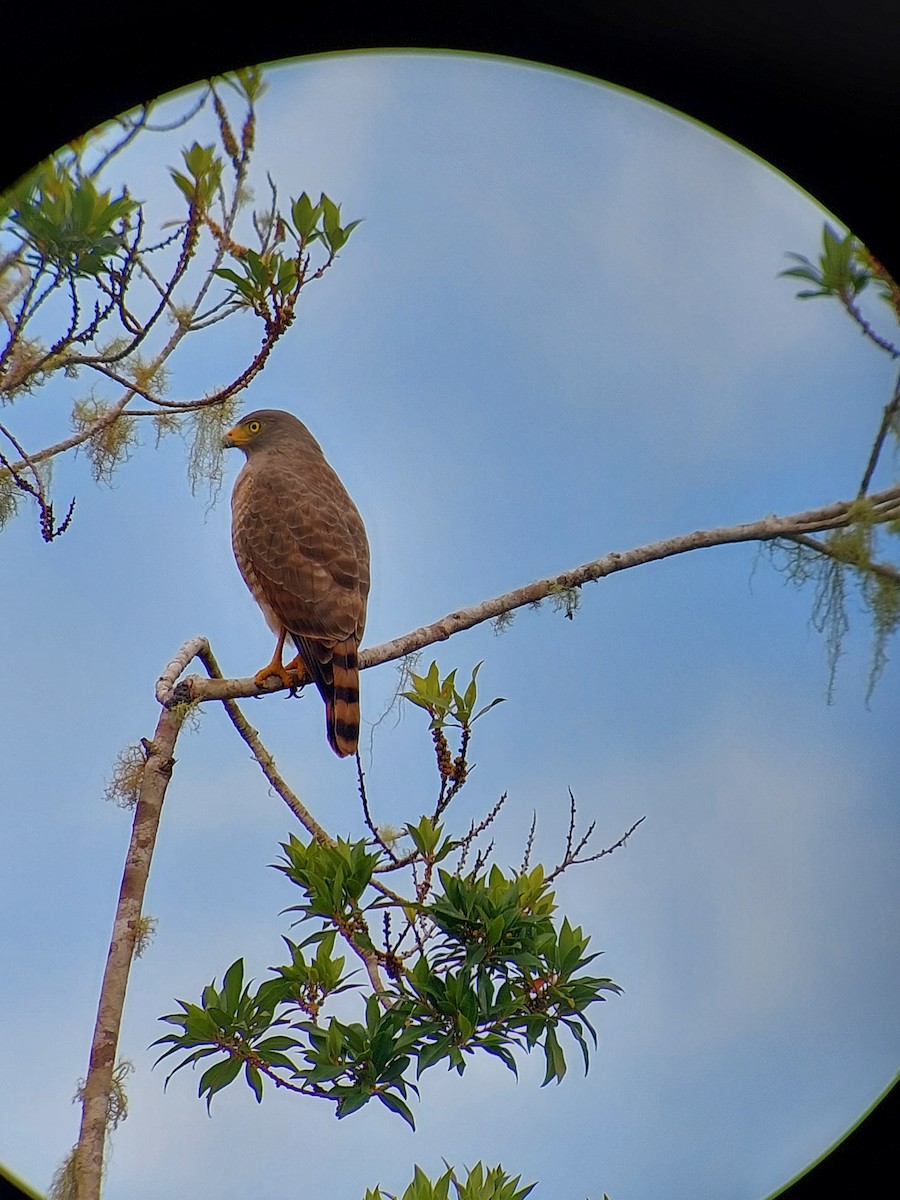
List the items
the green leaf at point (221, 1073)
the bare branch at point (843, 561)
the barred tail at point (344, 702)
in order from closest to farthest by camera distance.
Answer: the green leaf at point (221, 1073) < the barred tail at point (344, 702) < the bare branch at point (843, 561)

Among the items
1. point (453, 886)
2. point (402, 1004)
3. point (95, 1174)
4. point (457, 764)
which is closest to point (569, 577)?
point (457, 764)

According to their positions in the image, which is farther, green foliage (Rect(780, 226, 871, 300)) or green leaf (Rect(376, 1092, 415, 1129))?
green foliage (Rect(780, 226, 871, 300))

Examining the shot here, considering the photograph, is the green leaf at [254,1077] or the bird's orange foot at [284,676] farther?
the bird's orange foot at [284,676]

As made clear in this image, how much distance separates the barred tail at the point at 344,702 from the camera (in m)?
1.79

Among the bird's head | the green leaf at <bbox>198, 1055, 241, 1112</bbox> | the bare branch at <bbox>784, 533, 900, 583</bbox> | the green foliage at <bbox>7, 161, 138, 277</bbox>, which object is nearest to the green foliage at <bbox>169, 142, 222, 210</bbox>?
the green foliage at <bbox>7, 161, 138, 277</bbox>

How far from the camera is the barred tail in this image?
1.79 metres

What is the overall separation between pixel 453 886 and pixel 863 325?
1114 millimetres

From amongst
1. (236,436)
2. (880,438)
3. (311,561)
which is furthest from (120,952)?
(880,438)

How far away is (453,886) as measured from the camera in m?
1.65

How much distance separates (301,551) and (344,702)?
0.25 meters

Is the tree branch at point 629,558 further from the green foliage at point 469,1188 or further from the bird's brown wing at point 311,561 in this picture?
the green foliage at point 469,1188

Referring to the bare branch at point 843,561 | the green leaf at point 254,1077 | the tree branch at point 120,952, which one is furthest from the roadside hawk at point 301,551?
the bare branch at point 843,561

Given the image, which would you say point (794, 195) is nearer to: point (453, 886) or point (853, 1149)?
point (453, 886)

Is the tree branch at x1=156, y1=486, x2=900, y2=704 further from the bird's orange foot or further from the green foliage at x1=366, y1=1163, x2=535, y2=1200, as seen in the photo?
the green foliage at x1=366, y1=1163, x2=535, y2=1200
